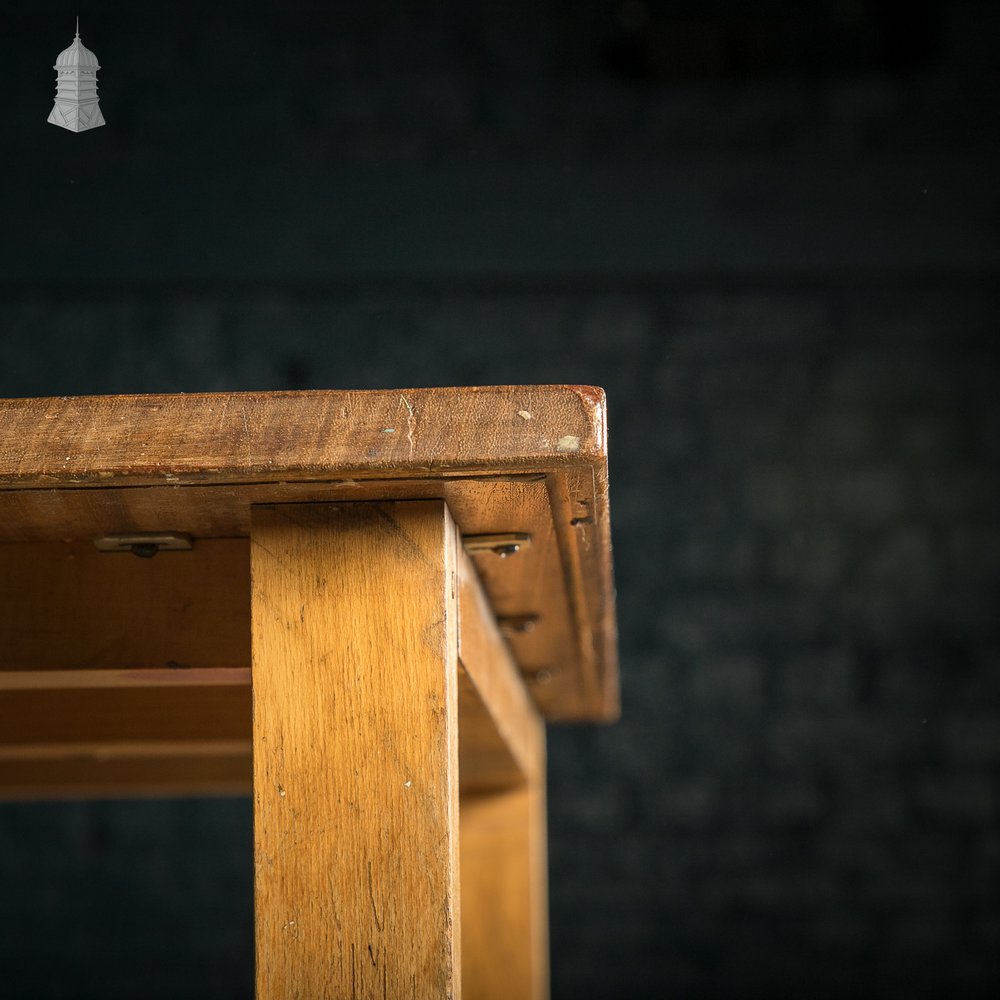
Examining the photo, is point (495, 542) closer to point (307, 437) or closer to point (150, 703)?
point (307, 437)

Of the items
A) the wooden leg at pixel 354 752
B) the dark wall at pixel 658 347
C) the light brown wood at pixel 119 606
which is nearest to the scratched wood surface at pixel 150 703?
the light brown wood at pixel 119 606

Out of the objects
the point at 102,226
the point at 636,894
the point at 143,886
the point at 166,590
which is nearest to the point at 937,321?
the point at 636,894

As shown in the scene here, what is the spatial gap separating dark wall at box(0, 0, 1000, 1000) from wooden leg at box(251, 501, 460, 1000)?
4.50m

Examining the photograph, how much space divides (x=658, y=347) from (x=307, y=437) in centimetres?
484

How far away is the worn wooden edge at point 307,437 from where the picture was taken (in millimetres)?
671

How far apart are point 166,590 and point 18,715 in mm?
445

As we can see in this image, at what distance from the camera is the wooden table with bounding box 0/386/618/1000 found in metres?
0.68

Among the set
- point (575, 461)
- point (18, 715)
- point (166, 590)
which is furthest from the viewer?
point (18, 715)

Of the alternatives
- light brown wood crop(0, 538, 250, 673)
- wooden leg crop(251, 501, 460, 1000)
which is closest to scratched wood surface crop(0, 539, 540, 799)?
light brown wood crop(0, 538, 250, 673)

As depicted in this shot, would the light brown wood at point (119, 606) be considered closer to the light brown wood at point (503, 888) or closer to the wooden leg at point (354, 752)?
the wooden leg at point (354, 752)

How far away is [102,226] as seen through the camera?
5.45 meters

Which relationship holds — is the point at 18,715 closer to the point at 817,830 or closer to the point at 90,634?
the point at 90,634

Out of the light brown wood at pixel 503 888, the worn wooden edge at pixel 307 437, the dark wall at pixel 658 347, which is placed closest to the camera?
the worn wooden edge at pixel 307 437

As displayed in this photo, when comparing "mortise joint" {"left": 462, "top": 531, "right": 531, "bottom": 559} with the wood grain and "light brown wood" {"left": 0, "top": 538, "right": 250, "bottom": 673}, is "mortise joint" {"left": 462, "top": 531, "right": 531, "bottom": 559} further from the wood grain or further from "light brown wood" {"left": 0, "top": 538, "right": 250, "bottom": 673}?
"light brown wood" {"left": 0, "top": 538, "right": 250, "bottom": 673}
